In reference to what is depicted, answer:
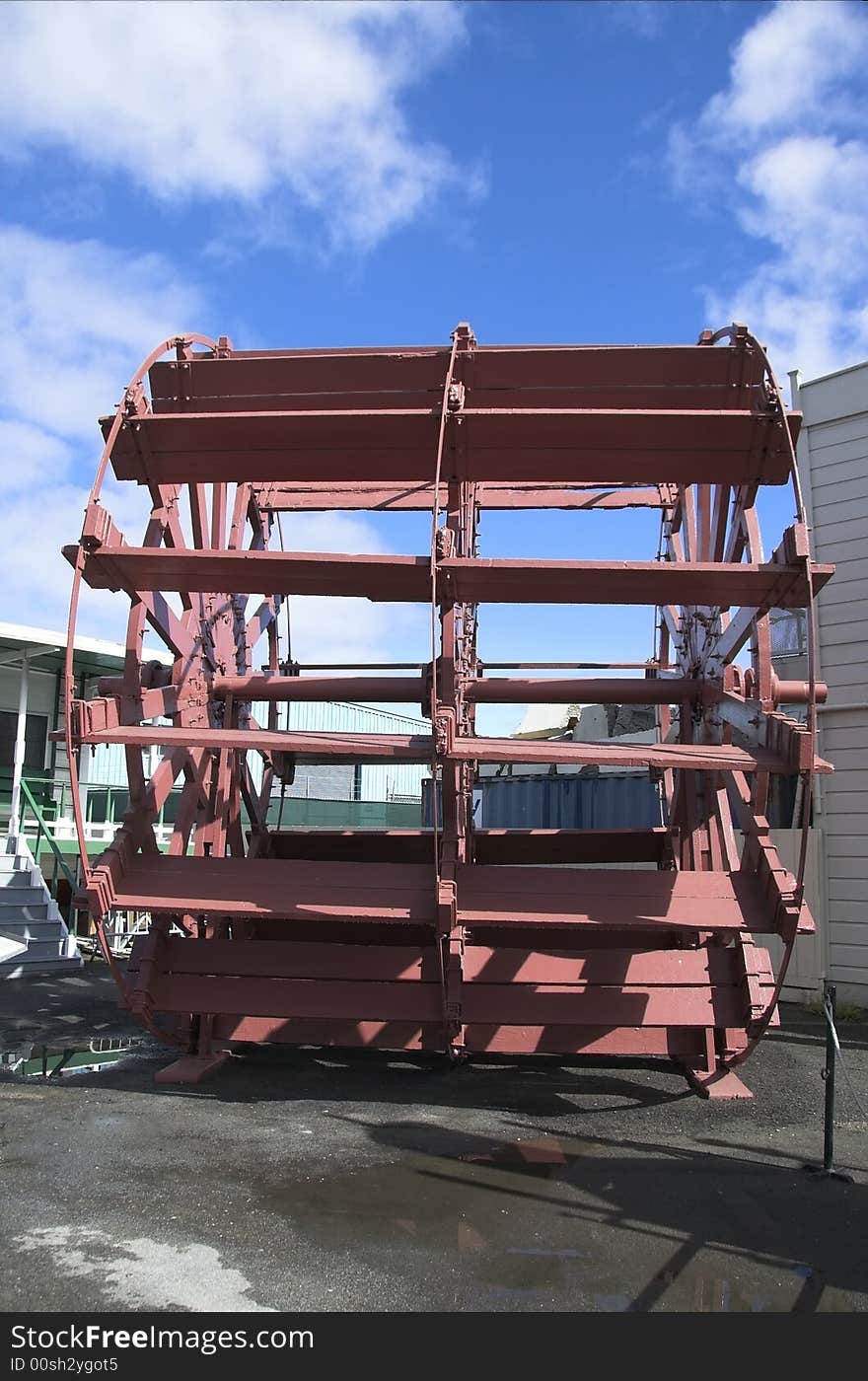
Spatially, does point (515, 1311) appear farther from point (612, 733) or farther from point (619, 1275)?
point (612, 733)

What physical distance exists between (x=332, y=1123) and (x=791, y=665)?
24.0 ft

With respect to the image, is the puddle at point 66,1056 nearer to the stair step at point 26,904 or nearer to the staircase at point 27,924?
the staircase at point 27,924

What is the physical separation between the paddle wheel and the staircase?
15.4ft

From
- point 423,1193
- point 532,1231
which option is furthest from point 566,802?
point 532,1231

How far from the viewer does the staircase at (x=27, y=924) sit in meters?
11.1

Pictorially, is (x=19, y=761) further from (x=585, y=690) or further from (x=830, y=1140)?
(x=830, y=1140)

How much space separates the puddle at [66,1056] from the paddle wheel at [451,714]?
2.12 feet

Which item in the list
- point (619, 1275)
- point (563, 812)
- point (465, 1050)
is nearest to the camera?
point (619, 1275)

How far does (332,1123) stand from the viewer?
18.0 ft

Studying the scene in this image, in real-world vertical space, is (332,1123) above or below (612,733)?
below

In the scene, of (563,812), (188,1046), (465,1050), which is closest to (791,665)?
(563,812)

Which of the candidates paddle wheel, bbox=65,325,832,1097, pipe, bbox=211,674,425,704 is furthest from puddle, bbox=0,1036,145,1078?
pipe, bbox=211,674,425,704

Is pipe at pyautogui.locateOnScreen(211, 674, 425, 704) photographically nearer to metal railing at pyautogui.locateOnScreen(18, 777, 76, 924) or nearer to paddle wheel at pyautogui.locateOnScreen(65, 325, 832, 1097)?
paddle wheel at pyautogui.locateOnScreen(65, 325, 832, 1097)

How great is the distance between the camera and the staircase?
1109 centimetres
